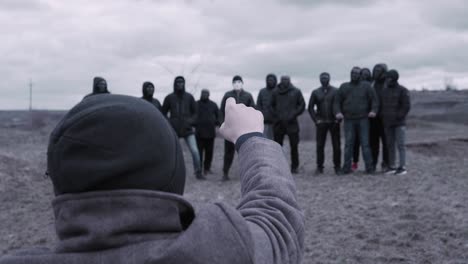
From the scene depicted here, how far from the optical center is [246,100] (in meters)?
9.59

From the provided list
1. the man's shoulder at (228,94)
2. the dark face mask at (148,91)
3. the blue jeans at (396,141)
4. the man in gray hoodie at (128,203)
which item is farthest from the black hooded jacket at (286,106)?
the man in gray hoodie at (128,203)

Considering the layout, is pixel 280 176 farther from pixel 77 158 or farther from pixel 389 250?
pixel 389 250

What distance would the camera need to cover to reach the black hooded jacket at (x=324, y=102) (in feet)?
33.8

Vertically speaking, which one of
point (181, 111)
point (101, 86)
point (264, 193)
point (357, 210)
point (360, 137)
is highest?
point (101, 86)

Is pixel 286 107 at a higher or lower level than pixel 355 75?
lower

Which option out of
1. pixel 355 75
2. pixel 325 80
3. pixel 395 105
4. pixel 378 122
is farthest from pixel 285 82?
pixel 395 105

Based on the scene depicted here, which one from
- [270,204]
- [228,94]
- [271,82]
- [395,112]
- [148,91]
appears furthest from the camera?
[271,82]

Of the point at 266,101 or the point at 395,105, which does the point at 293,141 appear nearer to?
the point at 266,101

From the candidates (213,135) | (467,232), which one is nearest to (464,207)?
(467,232)

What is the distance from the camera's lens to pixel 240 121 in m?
1.53

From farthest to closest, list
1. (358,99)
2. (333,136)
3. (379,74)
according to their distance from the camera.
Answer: (333,136) → (379,74) → (358,99)

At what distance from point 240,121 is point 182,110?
337 inches

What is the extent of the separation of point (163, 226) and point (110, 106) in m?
0.29

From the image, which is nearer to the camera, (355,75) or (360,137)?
(355,75)
